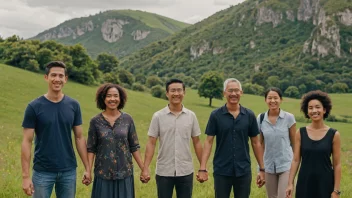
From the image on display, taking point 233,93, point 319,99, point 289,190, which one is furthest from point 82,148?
point 319,99

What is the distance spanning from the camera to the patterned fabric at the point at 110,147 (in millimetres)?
5883

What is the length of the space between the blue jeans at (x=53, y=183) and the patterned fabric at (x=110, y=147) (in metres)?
0.44

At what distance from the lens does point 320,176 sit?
18.4 ft

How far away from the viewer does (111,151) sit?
232 inches

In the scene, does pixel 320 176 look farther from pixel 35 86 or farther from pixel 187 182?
pixel 35 86

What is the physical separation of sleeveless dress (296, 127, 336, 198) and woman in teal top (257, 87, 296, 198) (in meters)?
1.21

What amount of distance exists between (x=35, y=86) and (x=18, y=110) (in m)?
11.2

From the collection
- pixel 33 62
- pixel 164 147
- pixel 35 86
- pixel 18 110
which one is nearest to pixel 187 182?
pixel 164 147

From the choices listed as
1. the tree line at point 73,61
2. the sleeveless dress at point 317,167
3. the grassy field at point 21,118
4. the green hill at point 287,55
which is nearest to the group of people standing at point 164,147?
the sleeveless dress at point 317,167

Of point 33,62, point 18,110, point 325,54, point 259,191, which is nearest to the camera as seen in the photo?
point 259,191

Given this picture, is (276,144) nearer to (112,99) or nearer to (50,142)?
(112,99)

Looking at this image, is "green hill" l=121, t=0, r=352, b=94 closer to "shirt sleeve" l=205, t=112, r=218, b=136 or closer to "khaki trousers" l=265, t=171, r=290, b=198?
"khaki trousers" l=265, t=171, r=290, b=198

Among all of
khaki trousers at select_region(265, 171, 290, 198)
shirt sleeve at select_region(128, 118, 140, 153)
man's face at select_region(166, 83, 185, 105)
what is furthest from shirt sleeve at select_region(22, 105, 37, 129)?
khaki trousers at select_region(265, 171, 290, 198)

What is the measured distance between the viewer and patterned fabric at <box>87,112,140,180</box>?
5.88 m
